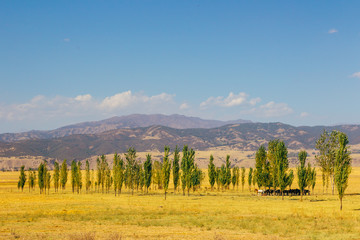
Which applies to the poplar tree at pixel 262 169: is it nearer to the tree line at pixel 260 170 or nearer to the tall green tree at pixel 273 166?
the tree line at pixel 260 170

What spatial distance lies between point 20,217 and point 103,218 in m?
11.1

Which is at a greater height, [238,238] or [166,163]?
[166,163]

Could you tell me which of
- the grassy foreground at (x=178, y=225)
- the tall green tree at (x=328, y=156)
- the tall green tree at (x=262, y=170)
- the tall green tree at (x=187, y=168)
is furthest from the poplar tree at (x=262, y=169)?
the grassy foreground at (x=178, y=225)

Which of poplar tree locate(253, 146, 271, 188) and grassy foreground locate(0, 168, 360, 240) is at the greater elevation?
poplar tree locate(253, 146, 271, 188)

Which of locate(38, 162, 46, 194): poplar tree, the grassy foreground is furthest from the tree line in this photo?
the grassy foreground

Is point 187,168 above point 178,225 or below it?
above

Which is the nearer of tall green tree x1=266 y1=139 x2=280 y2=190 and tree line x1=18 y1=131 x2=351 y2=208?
tree line x1=18 y1=131 x2=351 y2=208

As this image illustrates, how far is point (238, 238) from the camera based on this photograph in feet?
105

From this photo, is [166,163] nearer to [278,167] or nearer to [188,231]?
[278,167]

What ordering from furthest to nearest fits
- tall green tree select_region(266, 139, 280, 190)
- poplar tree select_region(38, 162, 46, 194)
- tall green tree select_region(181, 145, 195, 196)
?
poplar tree select_region(38, 162, 46, 194), tall green tree select_region(181, 145, 195, 196), tall green tree select_region(266, 139, 280, 190)

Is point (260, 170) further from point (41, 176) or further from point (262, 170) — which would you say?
point (41, 176)

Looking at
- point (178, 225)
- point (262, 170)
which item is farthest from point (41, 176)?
point (178, 225)

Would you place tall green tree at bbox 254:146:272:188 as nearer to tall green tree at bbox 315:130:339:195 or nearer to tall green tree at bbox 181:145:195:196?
tall green tree at bbox 315:130:339:195

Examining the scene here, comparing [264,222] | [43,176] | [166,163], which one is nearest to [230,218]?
[264,222]
